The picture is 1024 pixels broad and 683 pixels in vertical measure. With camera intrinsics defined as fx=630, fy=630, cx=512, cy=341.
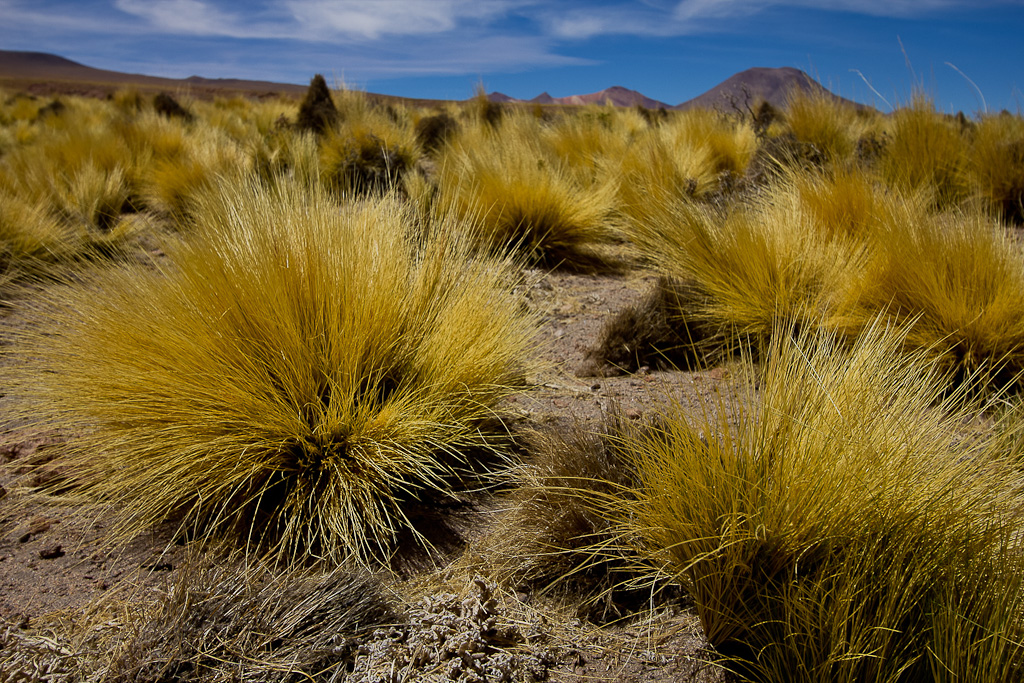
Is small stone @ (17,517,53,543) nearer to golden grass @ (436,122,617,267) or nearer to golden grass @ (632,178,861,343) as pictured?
golden grass @ (632,178,861,343)

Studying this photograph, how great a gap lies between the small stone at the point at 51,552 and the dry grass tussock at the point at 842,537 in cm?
153

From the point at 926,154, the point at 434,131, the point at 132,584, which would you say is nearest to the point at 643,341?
the point at 132,584

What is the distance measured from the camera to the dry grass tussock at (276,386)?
1765 millimetres

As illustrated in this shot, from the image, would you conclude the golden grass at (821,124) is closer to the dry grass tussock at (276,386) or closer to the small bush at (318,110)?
the small bush at (318,110)

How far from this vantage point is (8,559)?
1.72 m

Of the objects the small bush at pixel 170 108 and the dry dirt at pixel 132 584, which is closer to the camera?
the dry dirt at pixel 132 584

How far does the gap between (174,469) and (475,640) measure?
3.36 feet

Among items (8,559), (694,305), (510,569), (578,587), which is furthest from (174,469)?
(694,305)

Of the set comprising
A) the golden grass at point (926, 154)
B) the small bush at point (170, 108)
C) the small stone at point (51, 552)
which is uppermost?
the small bush at point (170, 108)

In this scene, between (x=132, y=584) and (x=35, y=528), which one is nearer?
(x=132, y=584)

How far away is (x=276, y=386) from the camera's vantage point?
196 cm

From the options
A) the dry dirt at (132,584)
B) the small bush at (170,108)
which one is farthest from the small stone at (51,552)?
the small bush at (170,108)

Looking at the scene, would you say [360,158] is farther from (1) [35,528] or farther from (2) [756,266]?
(1) [35,528]

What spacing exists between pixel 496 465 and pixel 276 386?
2.44 feet
